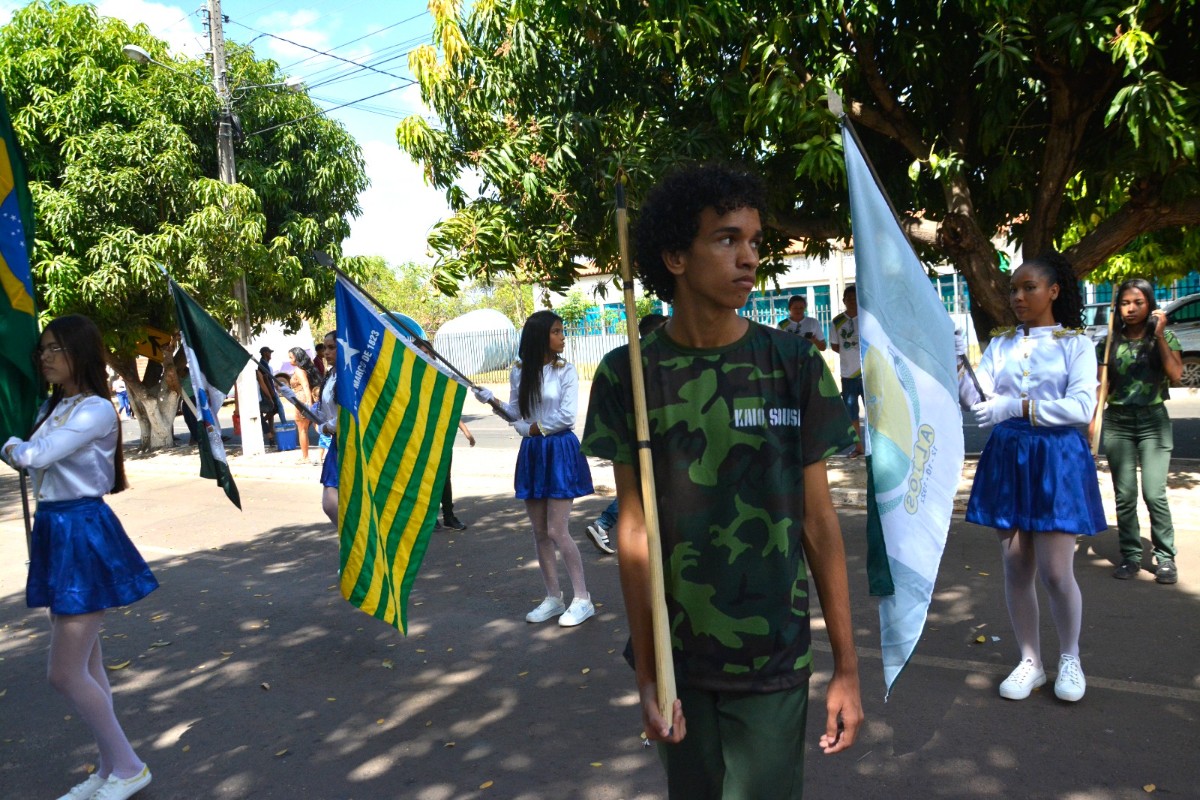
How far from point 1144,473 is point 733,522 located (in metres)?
4.82

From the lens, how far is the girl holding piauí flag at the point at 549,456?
568cm

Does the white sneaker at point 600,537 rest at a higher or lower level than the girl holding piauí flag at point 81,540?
lower

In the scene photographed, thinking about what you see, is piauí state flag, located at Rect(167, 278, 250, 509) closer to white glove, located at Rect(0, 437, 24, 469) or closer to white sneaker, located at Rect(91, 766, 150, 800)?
white glove, located at Rect(0, 437, 24, 469)

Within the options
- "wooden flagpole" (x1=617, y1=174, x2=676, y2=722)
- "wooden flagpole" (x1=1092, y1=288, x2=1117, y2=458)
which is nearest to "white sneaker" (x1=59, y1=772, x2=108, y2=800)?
"wooden flagpole" (x1=617, y1=174, x2=676, y2=722)

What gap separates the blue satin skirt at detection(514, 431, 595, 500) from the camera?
18.6 feet

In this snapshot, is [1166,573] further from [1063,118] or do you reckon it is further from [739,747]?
[739,747]

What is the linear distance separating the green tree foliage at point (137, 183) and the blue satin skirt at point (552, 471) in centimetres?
1002

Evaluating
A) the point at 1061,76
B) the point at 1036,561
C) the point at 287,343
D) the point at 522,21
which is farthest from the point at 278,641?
the point at 287,343

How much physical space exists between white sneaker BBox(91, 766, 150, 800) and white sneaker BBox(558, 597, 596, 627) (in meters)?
2.40

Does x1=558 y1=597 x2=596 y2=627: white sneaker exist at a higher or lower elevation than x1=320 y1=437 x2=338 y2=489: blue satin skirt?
lower

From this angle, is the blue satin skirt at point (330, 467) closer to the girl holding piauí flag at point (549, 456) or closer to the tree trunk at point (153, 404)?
the girl holding piauí flag at point (549, 456)

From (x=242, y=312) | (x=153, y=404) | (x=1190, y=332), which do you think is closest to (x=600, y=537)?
(x=242, y=312)

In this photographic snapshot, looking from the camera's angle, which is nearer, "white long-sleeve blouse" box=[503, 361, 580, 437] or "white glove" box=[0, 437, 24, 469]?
"white glove" box=[0, 437, 24, 469]

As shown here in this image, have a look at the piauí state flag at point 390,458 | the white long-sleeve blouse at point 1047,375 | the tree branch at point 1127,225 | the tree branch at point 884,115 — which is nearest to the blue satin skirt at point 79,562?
the piauí state flag at point 390,458
